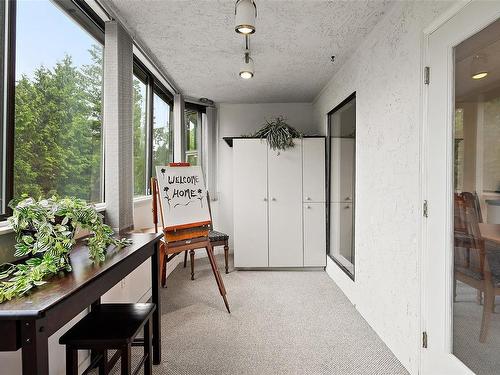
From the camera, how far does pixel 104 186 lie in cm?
254

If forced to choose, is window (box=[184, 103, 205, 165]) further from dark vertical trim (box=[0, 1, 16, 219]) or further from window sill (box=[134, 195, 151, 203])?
dark vertical trim (box=[0, 1, 16, 219])

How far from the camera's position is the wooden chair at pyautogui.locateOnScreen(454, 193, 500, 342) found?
140 cm

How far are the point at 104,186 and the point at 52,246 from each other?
135 centimetres

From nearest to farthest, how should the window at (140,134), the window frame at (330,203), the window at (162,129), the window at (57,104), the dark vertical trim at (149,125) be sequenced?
1. the window at (57,104)
2. the window frame at (330,203)
3. the window at (140,134)
4. the dark vertical trim at (149,125)
5. the window at (162,129)

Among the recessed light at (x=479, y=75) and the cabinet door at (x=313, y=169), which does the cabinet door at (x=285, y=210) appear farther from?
the recessed light at (x=479, y=75)

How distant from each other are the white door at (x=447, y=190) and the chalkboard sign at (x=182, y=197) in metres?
1.86

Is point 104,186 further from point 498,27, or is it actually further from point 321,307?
point 498,27

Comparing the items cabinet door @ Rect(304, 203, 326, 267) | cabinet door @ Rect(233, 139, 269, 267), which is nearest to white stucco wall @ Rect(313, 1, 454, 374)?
cabinet door @ Rect(304, 203, 326, 267)

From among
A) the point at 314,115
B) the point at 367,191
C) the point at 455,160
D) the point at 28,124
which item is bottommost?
the point at 367,191

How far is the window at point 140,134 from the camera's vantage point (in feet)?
10.7

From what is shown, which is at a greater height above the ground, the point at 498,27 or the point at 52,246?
the point at 498,27

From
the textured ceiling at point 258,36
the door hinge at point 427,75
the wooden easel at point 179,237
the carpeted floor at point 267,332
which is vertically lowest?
the carpeted floor at point 267,332

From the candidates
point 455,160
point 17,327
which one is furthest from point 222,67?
point 17,327

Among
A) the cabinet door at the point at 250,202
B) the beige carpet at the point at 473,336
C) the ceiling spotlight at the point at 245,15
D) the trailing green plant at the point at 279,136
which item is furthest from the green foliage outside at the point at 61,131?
the beige carpet at the point at 473,336
